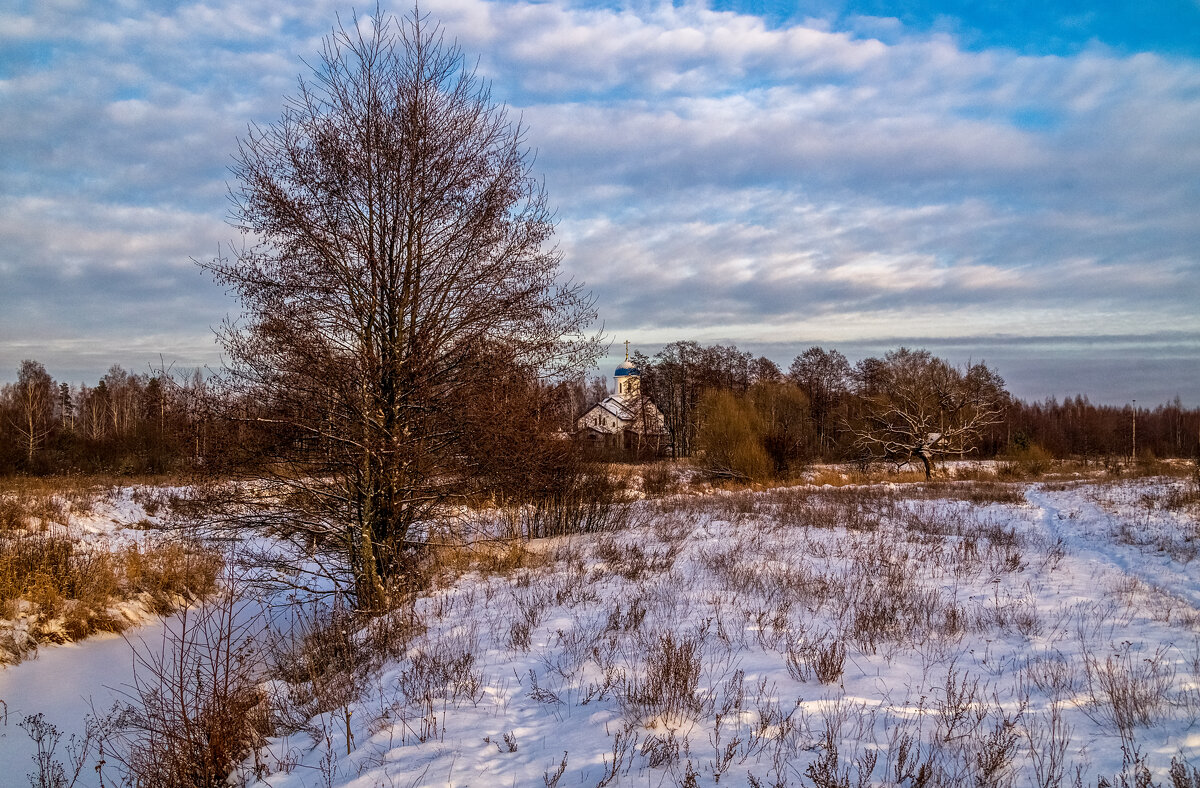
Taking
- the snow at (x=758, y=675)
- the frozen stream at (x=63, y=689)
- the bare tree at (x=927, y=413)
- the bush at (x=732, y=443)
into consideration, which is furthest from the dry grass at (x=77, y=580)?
the bare tree at (x=927, y=413)

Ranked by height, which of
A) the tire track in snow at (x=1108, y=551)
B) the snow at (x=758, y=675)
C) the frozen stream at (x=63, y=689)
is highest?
the snow at (x=758, y=675)

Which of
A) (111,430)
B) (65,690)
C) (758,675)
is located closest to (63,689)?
(65,690)

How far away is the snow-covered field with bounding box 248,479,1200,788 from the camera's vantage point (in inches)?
138

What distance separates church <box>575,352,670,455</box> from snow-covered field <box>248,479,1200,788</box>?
4926 mm

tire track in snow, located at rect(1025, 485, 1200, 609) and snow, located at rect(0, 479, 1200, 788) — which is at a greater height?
snow, located at rect(0, 479, 1200, 788)

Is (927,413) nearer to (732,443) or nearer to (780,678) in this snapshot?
(732,443)

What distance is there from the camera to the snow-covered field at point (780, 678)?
3.52 meters

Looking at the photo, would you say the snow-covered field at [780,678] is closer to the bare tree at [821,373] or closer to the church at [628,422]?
the church at [628,422]

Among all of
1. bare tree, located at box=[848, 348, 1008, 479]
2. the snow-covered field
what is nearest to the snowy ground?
the snow-covered field

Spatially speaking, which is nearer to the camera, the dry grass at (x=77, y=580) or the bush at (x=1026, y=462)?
the dry grass at (x=77, y=580)

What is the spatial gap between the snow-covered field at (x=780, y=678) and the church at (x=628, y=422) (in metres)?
4.93

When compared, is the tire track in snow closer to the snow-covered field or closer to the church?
the snow-covered field

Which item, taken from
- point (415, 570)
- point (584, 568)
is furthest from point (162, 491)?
point (584, 568)

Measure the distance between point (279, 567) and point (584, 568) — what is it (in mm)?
3939
